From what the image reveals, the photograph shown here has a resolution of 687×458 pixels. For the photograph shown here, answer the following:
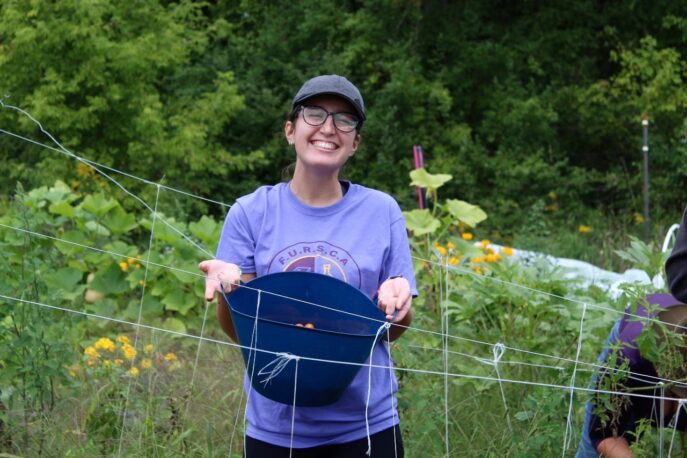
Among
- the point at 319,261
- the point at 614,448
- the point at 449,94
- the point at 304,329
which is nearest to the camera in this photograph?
the point at 304,329

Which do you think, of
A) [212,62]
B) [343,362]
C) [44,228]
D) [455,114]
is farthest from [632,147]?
[343,362]

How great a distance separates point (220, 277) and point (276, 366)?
0.68 feet

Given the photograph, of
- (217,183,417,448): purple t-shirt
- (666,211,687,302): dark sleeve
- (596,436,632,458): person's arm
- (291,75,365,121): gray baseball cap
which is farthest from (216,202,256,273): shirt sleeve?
(596,436,632,458): person's arm

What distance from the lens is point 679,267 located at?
205 cm

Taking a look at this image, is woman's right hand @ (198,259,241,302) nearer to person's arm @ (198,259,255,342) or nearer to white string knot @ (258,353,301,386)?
person's arm @ (198,259,255,342)

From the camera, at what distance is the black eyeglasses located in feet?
6.86

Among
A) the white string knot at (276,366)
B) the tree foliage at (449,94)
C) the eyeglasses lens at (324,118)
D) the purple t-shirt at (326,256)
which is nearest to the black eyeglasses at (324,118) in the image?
the eyeglasses lens at (324,118)

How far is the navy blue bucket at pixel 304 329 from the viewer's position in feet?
6.17

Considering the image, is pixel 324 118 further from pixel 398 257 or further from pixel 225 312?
pixel 225 312

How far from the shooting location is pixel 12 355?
2.91 metres

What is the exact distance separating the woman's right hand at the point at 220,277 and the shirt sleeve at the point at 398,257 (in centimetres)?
32

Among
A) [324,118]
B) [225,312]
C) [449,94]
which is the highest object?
[449,94]

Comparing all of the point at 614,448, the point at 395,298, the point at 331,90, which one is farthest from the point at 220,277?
the point at 614,448

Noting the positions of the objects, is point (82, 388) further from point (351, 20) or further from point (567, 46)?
point (567, 46)
